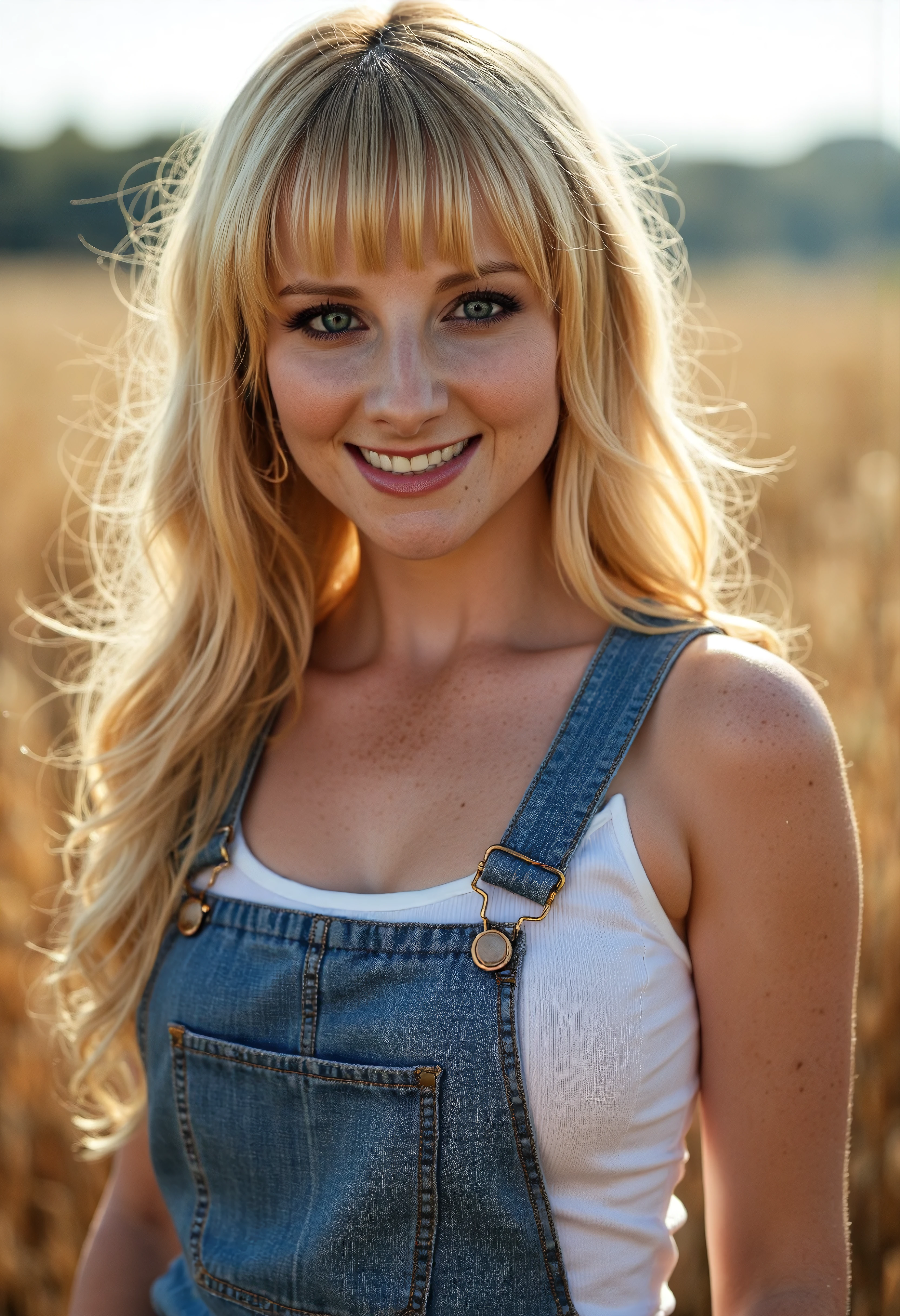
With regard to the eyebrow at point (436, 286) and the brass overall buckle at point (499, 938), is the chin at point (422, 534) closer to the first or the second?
the eyebrow at point (436, 286)

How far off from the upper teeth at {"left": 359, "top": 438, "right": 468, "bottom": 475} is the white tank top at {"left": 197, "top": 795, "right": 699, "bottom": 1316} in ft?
1.64

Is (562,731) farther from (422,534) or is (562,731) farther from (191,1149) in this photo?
(191,1149)

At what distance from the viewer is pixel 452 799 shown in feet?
5.28

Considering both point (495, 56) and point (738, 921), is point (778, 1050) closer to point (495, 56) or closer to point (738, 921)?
point (738, 921)

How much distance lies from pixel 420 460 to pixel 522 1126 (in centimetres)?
83

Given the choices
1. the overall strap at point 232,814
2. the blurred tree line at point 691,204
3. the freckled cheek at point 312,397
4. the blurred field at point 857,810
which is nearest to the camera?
the freckled cheek at point 312,397

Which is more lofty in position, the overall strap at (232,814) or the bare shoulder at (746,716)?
the bare shoulder at (746,716)

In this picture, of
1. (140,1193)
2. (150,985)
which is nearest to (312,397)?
(150,985)

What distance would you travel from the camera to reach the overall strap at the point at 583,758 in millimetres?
1437

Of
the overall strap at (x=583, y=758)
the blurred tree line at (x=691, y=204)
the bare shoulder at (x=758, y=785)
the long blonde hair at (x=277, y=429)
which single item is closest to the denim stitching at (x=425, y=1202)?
the overall strap at (x=583, y=758)

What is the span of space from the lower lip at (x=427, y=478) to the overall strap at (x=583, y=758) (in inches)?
12.1

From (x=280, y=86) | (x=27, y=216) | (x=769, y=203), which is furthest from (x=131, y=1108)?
(x=27, y=216)

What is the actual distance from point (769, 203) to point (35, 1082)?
2284 centimetres

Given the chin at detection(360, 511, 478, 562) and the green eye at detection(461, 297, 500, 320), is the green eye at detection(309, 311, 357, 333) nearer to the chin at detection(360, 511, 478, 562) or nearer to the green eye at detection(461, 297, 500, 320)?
the green eye at detection(461, 297, 500, 320)
